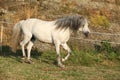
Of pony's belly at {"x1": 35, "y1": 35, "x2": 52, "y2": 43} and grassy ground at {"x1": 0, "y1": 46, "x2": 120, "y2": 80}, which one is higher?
pony's belly at {"x1": 35, "y1": 35, "x2": 52, "y2": 43}

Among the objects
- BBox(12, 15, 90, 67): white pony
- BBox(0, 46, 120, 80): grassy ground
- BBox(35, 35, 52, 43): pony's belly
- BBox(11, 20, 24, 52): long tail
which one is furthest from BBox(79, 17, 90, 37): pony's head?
BBox(11, 20, 24, 52): long tail

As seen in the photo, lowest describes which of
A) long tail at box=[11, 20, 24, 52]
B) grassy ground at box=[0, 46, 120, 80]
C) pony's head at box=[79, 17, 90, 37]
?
grassy ground at box=[0, 46, 120, 80]

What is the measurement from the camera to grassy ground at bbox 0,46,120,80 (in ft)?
30.9

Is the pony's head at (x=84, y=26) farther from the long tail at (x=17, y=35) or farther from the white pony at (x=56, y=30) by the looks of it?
the long tail at (x=17, y=35)

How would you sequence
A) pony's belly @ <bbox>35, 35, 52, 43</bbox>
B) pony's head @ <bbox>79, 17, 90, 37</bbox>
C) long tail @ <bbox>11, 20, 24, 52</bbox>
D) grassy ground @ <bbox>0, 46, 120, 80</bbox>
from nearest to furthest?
grassy ground @ <bbox>0, 46, 120, 80</bbox>, pony's head @ <bbox>79, 17, 90, 37</bbox>, pony's belly @ <bbox>35, 35, 52, 43</bbox>, long tail @ <bbox>11, 20, 24, 52</bbox>

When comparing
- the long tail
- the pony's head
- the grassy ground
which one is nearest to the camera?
the grassy ground

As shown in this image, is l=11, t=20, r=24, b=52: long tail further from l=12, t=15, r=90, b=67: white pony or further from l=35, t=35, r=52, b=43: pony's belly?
l=35, t=35, r=52, b=43: pony's belly

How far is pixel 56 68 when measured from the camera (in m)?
10.9

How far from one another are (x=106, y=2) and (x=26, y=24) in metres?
7.67

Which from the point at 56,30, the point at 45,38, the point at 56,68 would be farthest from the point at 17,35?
the point at 56,68

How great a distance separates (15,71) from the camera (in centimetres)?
983

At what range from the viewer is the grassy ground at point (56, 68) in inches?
370

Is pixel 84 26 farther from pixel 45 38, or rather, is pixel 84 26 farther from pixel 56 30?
pixel 45 38

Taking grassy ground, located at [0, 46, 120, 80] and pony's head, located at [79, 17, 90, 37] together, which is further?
pony's head, located at [79, 17, 90, 37]
